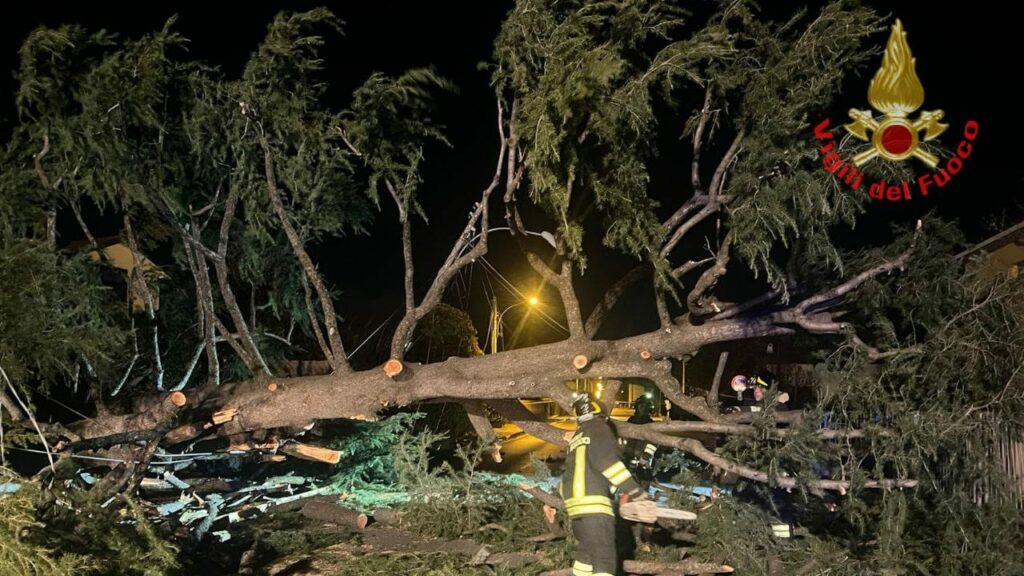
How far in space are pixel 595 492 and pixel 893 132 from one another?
4038mm

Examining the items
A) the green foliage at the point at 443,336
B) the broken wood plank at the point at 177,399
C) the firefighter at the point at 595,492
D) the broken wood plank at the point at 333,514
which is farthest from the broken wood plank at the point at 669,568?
the green foliage at the point at 443,336

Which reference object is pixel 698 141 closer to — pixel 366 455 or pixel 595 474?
pixel 595 474

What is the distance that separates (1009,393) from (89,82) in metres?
8.29

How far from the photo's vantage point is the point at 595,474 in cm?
509

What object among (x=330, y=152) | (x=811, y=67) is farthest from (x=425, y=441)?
(x=811, y=67)

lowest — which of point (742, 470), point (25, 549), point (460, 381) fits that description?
point (742, 470)

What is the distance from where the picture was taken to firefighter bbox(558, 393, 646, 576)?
195 inches

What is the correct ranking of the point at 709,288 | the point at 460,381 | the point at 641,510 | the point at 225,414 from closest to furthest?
the point at 641,510 < the point at 709,288 < the point at 460,381 < the point at 225,414

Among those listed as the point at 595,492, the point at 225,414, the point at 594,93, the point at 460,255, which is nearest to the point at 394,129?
the point at 460,255

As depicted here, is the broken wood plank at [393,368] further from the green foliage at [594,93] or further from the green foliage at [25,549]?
the green foliage at [25,549]

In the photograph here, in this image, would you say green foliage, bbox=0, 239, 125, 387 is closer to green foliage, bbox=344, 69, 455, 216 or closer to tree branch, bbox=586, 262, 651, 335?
green foliage, bbox=344, 69, 455, 216

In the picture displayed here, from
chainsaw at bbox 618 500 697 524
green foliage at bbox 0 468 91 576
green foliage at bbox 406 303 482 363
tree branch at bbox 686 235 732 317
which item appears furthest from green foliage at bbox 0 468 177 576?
green foliage at bbox 406 303 482 363

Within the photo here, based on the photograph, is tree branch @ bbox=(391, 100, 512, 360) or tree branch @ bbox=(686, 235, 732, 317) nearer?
tree branch @ bbox=(686, 235, 732, 317)

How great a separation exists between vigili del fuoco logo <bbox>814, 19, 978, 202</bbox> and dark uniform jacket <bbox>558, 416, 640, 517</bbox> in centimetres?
288
